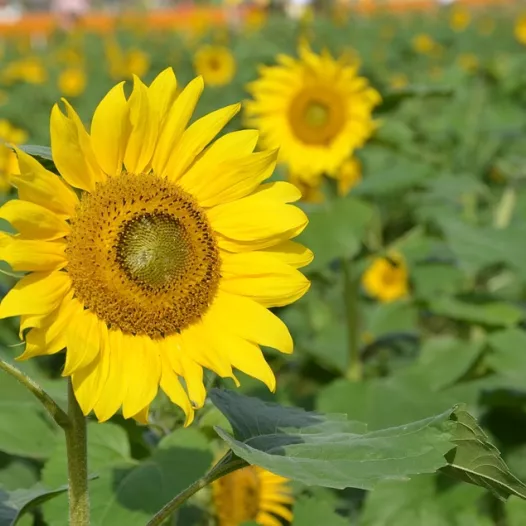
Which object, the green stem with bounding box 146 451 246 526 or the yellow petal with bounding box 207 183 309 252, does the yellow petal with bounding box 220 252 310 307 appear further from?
the green stem with bounding box 146 451 246 526

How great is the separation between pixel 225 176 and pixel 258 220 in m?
0.08

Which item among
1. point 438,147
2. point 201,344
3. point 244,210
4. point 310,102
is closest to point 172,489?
point 201,344

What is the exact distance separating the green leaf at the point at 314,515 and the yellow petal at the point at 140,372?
0.52 metres

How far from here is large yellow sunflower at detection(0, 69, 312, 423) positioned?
3.75ft

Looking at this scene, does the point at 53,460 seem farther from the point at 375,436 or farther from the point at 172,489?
the point at 375,436

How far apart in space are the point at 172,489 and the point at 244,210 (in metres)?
0.45

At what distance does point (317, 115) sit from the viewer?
3.08m

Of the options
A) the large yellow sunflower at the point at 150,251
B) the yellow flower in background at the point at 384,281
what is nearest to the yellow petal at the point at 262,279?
the large yellow sunflower at the point at 150,251

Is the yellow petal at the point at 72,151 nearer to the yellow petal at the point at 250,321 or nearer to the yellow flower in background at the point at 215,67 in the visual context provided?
the yellow petal at the point at 250,321

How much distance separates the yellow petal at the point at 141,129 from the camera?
4.06 feet

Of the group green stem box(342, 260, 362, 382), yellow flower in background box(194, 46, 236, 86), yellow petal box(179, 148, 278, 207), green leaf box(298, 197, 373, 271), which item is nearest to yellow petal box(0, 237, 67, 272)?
yellow petal box(179, 148, 278, 207)

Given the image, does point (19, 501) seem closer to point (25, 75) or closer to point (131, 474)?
point (131, 474)

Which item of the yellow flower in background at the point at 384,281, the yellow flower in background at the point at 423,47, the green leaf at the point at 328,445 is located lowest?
the yellow flower in background at the point at 423,47

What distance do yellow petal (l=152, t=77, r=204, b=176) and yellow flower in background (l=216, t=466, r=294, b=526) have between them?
0.70 meters
